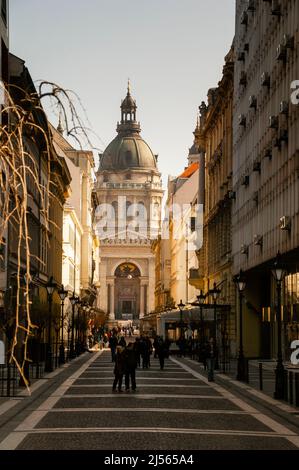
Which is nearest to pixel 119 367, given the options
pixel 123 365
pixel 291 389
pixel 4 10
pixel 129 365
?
pixel 123 365

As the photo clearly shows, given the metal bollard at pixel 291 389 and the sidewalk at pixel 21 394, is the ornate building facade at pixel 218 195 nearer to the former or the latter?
the sidewalk at pixel 21 394

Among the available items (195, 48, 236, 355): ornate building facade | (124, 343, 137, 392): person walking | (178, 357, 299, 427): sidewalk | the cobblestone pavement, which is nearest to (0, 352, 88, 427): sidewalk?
the cobblestone pavement

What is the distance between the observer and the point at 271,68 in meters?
44.8

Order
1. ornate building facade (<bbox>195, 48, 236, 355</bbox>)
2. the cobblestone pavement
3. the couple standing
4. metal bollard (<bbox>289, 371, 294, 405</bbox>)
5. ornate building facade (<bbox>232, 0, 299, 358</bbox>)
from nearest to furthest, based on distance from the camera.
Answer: the cobblestone pavement → metal bollard (<bbox>289, 371, 294, 405</bbox>) → the couple standing → ornate building facade (<bbox>232, 0, 299, 358</bbox>) → ornate building facade (<bbox>195, 48, 236, 355</bbox>)

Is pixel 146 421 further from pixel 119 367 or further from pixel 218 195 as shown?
pixel 218 195

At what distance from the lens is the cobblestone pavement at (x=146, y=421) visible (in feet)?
59.2

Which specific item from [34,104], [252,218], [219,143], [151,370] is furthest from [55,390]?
[219,143]

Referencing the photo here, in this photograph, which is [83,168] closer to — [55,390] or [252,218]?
[252,218]

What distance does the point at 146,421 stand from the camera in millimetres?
22156

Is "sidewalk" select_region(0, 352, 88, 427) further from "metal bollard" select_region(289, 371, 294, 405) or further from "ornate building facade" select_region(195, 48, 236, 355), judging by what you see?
"ornate building facade" select_region(195, 48, 236, 355)

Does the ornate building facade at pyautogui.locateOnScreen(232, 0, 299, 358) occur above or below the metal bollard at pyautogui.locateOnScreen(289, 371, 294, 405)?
above

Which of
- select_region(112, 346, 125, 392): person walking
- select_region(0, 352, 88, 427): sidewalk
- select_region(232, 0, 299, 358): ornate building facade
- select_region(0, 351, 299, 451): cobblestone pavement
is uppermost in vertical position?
select_region(232, 0, 299, 358): ornate building facade

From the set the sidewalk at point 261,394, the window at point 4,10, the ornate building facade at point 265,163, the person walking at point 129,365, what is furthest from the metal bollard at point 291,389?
the window at point 4,10

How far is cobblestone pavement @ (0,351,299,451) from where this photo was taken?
18.0 meters
